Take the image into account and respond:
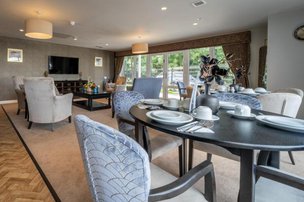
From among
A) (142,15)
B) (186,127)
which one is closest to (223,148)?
(186,127)

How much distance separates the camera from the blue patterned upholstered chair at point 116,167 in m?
0.58

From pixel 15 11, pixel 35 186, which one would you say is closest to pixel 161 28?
pixel 15 11

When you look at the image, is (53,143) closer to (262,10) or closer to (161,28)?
(161,28)

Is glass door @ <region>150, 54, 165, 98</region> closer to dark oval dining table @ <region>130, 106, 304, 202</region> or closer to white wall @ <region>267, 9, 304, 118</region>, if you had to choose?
white wall @ <region>267, 9, 304, 118</region>

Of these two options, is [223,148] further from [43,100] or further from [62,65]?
[62,65]

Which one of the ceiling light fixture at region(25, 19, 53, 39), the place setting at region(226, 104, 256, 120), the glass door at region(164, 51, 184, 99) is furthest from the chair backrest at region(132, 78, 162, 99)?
the place setting at region(226, 104, 256, 120)

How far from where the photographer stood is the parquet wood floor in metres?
1.52

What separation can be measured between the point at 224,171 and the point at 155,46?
6.29 metres

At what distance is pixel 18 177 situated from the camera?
1.78 meters

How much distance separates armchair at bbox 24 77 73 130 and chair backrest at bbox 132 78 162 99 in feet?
4.88

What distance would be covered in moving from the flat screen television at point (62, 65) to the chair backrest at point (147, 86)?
5013 millimetres

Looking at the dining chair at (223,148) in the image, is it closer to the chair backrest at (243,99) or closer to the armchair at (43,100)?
the chair backrest at (243,99)

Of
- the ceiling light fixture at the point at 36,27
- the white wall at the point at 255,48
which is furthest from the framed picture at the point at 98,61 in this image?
the white wall at the point at 255,48

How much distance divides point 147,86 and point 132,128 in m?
2.44
